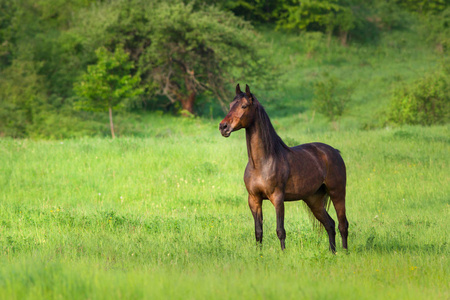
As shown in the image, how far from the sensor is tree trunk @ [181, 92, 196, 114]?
38.6 m

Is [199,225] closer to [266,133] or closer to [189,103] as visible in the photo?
[266,133]

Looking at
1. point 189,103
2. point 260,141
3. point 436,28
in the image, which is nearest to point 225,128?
point 260,141

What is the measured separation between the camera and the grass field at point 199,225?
504 cm

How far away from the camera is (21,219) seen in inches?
408

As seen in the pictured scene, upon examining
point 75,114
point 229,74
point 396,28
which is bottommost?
point 75,114

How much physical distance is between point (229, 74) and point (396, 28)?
38.9 m

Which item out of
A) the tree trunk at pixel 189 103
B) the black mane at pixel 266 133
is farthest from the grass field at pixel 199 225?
the tree trunk at pixel 189 103

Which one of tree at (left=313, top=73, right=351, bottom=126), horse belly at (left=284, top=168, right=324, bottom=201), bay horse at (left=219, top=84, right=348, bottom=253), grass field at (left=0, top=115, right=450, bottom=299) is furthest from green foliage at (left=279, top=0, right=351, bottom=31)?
horse belly at (left=284, top=168, right=324, bottom=201)

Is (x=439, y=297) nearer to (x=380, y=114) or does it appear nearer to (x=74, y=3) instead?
(x=380, y=114)

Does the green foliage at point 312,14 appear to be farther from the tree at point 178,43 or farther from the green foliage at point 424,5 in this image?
the tree at point 178,43

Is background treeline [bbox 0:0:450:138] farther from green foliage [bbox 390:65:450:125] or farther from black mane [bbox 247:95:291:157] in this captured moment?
black mane [bbox 247:95:291:157]

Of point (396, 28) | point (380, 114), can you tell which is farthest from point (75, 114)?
point (396, 28)

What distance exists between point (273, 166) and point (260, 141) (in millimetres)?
426

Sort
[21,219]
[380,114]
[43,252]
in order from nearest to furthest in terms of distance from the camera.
Answer: [43,252], [21,219], [380,114]
